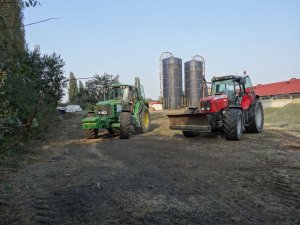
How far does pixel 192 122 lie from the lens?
1140 cm

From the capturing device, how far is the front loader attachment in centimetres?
1107

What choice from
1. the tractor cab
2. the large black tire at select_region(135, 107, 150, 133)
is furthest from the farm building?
the tractor cab

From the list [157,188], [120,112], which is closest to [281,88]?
[120,112]

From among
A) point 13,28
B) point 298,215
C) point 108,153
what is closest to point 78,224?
point 13,28

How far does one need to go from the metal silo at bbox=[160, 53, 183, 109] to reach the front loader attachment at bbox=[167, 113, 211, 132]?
16.8 m

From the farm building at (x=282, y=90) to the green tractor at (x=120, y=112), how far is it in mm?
35101

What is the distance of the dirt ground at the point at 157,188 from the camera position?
4.00m

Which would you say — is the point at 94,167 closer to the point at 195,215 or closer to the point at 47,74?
the point at 195,215

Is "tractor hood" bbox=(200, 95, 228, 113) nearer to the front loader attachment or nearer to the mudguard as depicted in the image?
the front loader attachment

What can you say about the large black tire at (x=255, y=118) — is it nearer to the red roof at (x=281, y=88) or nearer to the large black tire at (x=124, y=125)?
the large black tire at (x=124, y=125)

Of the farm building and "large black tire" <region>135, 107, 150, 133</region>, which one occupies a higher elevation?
the farm building

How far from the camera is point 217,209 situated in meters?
4.24

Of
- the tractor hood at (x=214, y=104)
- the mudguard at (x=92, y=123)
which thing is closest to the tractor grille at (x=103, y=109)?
the mudguard at (x=92, y=123)

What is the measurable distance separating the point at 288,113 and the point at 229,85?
46.5 ft
